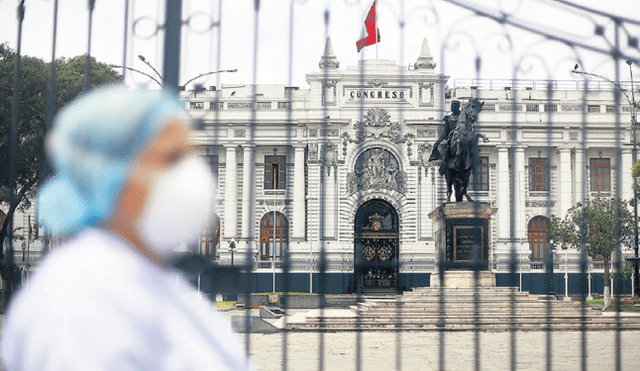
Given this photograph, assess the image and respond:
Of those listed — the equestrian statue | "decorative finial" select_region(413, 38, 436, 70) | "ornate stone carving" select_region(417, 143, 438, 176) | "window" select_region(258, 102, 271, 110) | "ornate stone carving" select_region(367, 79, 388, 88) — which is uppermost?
"decorative finial" select_region(413, 38, 436, 70)

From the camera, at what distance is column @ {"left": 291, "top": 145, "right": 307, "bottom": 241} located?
37281mm

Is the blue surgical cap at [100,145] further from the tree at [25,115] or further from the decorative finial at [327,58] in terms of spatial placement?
the tree at [25,115]

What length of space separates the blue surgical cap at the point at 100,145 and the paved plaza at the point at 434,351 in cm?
682

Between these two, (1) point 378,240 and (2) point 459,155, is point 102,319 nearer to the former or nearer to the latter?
(2) point 459,155

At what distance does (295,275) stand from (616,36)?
30.9 m

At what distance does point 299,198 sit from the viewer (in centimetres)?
3725

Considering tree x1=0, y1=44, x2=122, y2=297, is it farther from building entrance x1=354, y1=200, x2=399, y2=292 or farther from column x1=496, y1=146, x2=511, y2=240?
column x1=496, y1=146, x2=511, y2=240

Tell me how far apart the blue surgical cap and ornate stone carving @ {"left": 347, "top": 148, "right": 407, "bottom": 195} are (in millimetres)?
36255

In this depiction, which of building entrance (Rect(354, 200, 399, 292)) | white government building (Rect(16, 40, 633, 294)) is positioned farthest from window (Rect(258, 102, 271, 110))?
building entrance (Rect(354, 200, 399, 292))

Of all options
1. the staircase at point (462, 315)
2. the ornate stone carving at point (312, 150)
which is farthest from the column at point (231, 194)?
the staircase at point (462, 315)

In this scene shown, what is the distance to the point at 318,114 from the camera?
1396 inches

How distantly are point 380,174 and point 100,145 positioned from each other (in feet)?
122

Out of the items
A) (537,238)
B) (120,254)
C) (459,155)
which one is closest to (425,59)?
(537,238)

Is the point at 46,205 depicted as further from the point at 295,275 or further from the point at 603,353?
the point at 295,275
